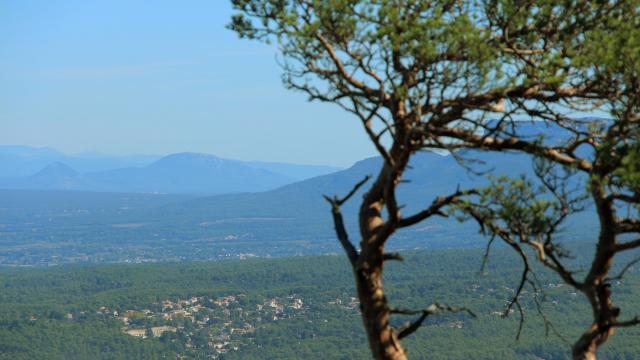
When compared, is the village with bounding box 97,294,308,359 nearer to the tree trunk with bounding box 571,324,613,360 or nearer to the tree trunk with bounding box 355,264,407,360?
the tree trunk with bounding box 355,264,407,360

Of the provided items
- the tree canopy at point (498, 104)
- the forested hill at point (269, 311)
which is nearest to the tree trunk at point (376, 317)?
the tree canopy at point (498, 104)

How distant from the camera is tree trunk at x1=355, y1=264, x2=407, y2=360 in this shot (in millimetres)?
8062

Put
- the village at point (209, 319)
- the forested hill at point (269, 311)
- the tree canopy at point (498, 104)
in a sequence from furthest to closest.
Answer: the village at point (209, 319) → the forested hill at point (269, 311) → the tree canopy at point (498, 104)

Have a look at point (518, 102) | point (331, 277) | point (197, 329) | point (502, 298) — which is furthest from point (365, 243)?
point (331, 277)

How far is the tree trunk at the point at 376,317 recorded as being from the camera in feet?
26.5

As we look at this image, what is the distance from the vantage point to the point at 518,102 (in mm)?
7953

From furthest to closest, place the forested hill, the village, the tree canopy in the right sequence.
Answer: the village → the forested hill → the tree canopy

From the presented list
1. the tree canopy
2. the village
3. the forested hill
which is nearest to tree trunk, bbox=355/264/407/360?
the tree canopy

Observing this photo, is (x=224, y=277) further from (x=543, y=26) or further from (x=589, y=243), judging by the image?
(x=543, y=26)

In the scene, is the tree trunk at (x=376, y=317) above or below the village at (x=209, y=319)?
above

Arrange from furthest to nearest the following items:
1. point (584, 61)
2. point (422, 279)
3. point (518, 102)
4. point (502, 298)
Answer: point (422, 279)
point (502, 298)
point (518, 102)
point (584, 61)

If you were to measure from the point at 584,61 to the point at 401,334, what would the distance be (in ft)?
8.91

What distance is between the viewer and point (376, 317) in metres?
8.12

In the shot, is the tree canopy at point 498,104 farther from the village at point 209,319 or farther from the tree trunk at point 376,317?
the village at point 209,319
